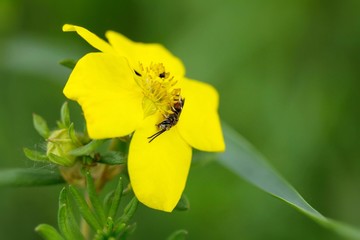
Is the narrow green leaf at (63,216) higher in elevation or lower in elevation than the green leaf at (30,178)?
higher

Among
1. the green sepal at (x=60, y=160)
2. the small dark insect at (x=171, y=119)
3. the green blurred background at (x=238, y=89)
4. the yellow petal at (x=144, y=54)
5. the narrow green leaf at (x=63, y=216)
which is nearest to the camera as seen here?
the narrow green leaf at (x=63, y=216)

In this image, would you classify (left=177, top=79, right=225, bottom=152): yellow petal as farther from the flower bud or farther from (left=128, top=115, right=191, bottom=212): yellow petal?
the flower bud

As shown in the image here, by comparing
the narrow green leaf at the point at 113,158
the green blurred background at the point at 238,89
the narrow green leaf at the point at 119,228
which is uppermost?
the narrow green leaf at the point at 113,158

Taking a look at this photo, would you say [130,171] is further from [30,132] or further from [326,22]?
[326,22]

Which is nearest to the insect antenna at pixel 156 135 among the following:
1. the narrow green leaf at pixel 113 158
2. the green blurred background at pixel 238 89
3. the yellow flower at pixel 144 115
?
the yellow flower at pixel 144 115

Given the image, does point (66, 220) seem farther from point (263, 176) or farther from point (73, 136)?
point (263, 176)

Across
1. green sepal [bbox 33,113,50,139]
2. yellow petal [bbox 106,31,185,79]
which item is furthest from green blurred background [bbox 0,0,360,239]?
green sepal [bbox 33,113,50,139]

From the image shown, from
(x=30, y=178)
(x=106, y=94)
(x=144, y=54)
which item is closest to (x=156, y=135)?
(x=106, y=94)

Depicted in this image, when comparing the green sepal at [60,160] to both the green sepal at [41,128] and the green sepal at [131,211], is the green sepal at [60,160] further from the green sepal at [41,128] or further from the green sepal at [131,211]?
the green sepal at [131,211]
